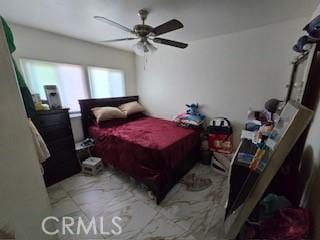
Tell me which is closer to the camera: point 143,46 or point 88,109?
point 143,46

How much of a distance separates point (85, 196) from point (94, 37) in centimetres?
272

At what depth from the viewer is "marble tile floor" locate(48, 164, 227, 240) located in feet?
5.21

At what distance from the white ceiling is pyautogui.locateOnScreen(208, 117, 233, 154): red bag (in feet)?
5.23

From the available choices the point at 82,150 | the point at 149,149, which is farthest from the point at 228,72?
the point at 82,150

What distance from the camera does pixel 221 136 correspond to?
9.28 feet

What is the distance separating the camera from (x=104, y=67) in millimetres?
3490

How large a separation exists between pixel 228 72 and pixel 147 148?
2.02 m

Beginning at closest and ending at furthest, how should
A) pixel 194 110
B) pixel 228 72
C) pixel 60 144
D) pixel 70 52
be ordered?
pixel 60 144 → pixel 228 72 → pixel 70 52 → pixel 194 110

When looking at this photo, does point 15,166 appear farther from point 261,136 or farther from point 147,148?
point 261,136

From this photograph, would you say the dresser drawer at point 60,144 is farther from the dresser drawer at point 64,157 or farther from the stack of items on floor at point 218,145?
the stack of items on floor at point 218,145

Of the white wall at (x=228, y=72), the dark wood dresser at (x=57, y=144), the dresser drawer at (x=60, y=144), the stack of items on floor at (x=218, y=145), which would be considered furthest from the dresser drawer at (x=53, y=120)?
the stack of items on floor at (x=218, y=145)

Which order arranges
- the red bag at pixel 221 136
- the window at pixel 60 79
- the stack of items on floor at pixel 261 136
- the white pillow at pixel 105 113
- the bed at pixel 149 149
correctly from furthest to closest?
the white pillow at pixel 105 113 < the red bag at pixel 221 136 < the window at pixel 60 79 < the bed at pixel 149 149 < the stack of items on floor at pixel 261 136

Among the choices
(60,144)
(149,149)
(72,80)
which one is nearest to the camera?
(149,149)

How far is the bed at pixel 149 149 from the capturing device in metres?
1.98
